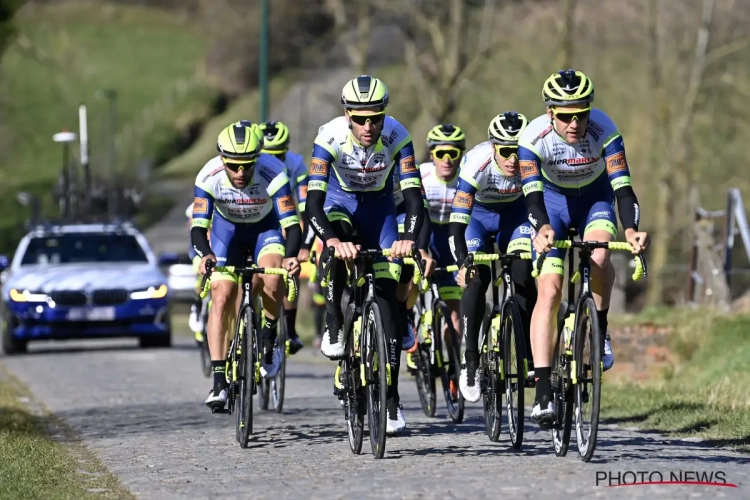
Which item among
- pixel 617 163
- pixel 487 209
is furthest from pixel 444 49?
pixel 617 163

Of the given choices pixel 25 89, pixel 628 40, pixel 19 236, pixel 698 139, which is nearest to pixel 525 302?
pixel 628 40

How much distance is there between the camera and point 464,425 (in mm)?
11602

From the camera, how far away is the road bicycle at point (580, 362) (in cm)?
866

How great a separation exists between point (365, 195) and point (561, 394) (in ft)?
7.08

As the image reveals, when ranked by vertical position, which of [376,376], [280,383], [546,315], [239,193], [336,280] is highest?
[239,193]

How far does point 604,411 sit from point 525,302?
7.38 ft

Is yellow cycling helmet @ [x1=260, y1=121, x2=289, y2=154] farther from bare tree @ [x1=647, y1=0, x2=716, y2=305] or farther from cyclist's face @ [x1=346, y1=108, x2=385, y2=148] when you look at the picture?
bare tree @ [x1=647, y1=0, x2=716, y2=305]

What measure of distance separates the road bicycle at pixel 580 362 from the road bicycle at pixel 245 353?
2.01 m

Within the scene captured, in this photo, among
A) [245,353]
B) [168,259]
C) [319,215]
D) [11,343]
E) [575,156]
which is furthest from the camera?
[11,343]

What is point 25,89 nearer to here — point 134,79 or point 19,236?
point 134,79

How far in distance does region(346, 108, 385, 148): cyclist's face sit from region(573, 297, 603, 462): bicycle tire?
1.91 m

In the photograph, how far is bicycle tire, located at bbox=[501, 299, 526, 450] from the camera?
967cm

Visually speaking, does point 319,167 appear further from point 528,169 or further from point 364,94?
point 528,169

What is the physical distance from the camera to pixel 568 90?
905 cm
